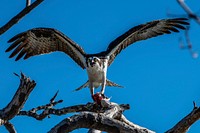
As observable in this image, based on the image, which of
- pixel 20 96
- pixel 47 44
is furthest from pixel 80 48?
pixel 20 96

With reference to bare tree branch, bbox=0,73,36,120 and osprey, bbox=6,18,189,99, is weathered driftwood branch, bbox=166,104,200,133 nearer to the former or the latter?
bare tree branch, bbox=0,73,36,120

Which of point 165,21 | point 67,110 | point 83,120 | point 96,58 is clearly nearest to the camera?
point 83,120

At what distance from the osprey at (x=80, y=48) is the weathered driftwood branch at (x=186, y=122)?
5.37m

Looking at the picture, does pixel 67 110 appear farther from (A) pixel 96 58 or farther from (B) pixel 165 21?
(B) pixel 165 21

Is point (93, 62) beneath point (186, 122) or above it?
above

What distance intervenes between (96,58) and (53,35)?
124 cm

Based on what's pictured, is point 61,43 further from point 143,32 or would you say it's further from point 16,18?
point 16,18

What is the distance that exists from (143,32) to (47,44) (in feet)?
7.89

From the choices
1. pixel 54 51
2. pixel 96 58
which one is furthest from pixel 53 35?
pixel 96 58

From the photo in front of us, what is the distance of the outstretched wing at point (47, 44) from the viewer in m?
10.9

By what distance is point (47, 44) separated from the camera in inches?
448

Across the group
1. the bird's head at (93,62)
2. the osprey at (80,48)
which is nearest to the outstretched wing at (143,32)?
the osprey at (80,48)

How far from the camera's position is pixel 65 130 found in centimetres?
466

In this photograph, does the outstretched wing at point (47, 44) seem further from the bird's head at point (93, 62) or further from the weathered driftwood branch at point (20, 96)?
the weathered driftwood branch at point (20, 96)
